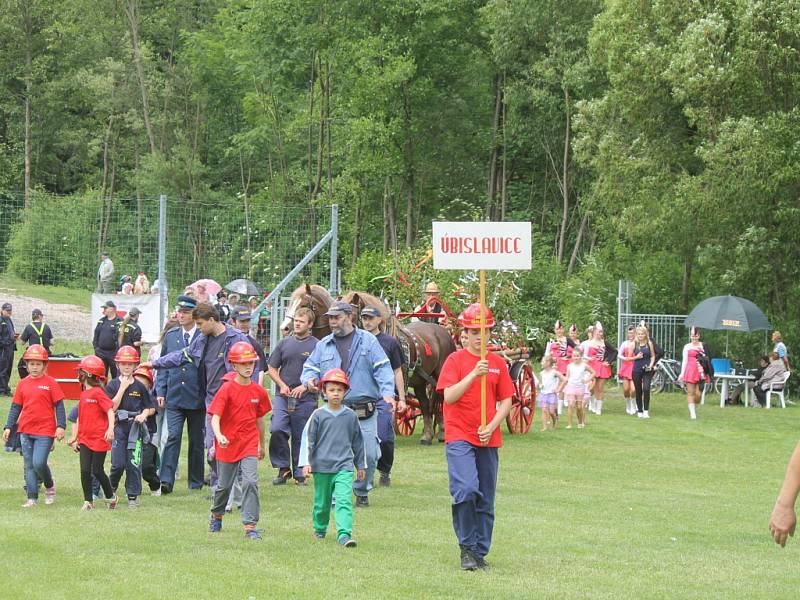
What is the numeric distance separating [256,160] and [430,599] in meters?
50.0

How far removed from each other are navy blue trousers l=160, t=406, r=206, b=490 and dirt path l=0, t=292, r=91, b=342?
1246cm

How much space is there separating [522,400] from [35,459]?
1086 centimetres

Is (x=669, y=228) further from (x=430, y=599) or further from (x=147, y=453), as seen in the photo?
(x=430, y=599)

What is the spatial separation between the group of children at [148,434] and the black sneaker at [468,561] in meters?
1.17

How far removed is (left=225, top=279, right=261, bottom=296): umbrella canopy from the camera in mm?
24375

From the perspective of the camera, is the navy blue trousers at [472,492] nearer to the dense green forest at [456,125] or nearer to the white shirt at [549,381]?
the white shirt at [549,381]

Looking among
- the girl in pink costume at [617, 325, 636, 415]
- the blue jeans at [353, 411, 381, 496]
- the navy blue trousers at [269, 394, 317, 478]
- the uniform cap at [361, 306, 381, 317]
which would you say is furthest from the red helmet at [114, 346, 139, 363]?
the girl in pink costume at [617, 325, 636, 415]

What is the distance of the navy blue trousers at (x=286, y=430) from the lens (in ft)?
47.1

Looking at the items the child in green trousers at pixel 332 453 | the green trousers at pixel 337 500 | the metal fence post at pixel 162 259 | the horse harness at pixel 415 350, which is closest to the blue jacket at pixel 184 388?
the child in green trousers at pixel 332 453

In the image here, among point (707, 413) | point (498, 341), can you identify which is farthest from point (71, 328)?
point (707, 413)

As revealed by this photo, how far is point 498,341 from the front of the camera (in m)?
23.0

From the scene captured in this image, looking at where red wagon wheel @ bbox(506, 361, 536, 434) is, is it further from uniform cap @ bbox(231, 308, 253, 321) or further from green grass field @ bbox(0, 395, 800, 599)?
uniform cap @ bbox(231, 308, 253, 321)

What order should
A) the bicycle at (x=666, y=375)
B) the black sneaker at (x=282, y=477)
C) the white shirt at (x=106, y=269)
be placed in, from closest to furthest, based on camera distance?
the black sneaker at (x=282, y=477) → the white shirt at (x=106, y=269) → the bicycle at (x=666, y=375)

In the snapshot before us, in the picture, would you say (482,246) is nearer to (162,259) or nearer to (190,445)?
(190,445)
